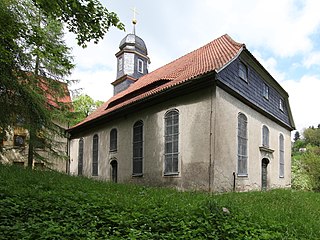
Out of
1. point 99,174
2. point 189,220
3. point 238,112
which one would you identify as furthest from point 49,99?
point 189,220

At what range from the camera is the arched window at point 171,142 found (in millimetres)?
13472

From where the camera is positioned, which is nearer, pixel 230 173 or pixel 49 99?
pixel 230 173

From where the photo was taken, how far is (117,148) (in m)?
17.7

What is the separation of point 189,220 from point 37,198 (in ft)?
11.3

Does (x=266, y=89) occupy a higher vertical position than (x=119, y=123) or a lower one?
higher

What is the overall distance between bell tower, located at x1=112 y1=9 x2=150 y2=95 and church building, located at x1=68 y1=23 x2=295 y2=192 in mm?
8435

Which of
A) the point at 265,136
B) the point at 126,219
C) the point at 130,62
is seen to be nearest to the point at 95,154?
the point at 265,136

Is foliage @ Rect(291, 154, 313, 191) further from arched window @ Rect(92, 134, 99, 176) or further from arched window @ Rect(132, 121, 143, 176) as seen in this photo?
arched window @ Rect(92, 134, 99, 176)

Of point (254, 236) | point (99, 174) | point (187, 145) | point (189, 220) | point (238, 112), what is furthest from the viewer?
point (99, 174)

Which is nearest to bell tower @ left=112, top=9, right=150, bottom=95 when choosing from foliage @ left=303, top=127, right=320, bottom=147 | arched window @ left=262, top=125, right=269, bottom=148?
arched window @ left=262, top=125, right=269, bottom=148

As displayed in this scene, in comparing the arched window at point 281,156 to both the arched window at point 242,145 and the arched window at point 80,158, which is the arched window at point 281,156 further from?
the arched window at point 80,158

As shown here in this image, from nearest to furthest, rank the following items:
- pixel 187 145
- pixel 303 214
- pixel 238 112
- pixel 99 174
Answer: pixel 303 214, pixel 187 145, pixel 238 112, pixel 99 174

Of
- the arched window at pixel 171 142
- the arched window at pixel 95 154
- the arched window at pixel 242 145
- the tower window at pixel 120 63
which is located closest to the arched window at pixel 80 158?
the arched window at pixel 95 154

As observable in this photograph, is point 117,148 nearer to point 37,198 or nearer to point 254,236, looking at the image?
point 37,198
